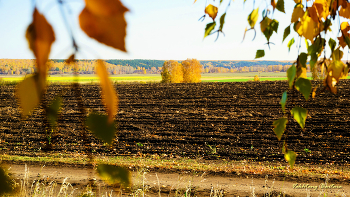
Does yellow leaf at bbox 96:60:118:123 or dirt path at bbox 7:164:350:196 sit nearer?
yellow leaf at bbox 96:60:118:123

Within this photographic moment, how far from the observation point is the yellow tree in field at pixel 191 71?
171 feet

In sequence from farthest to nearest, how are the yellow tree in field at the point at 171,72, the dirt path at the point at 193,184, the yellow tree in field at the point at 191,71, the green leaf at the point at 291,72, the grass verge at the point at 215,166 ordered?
the yellow tree in field at the point at 191,71, the yellow tree in field at the point at 171,72, the grass verge at the point at 215,166, the dirt path at the point at 193,184, the green leaf at the point at 291,72

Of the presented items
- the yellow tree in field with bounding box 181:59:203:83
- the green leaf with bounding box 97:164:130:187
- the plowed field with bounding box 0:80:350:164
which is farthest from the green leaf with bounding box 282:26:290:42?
the yellow tree in field with bounding box 181:59:203:83

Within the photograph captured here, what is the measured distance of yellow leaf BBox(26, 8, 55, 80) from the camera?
0.87 feet

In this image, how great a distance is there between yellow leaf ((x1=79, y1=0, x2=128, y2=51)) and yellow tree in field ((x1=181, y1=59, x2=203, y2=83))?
5166cm

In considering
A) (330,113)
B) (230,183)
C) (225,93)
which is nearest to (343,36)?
(230,183)

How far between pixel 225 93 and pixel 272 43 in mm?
19671

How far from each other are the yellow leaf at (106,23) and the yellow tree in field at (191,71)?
5166 cm

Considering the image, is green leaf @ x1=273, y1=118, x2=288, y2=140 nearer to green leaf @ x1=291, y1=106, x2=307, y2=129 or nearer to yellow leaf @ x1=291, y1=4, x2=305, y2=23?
green leaf @ x1=291, y1=106, x2=307, y2=129

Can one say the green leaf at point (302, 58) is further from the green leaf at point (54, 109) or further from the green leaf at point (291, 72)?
the green leaf at point (54, 109)

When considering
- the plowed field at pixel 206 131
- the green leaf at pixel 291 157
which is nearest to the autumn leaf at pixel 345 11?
the green leaf at pixel 291 157

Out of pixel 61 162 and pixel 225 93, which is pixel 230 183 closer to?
pixel 61 162

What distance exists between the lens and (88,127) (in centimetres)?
28

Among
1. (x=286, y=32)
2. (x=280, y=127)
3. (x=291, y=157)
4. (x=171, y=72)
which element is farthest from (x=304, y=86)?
(x=171, y=72)
